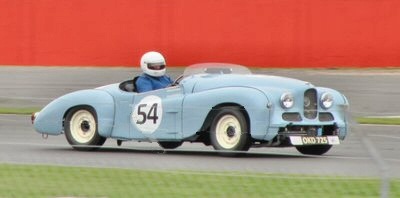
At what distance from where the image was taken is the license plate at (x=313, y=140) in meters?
12.8

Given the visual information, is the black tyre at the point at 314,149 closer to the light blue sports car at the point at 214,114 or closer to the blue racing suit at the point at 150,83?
the light blue sports car at the point at 214,114

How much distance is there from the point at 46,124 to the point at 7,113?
645 cm

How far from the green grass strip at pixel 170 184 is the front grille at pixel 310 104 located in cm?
259

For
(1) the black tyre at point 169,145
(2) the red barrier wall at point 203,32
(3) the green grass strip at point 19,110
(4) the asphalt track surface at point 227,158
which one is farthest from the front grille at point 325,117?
(2) the red barrier wall at point 203,32

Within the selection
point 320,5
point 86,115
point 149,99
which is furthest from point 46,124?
point 320,5

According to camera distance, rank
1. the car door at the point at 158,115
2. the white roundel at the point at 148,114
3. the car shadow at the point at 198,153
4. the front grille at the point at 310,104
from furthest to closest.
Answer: the white roundel at the point at 148,114 < the car door at the point at 158,115 < the car shadow at the point at 198,153 < the front grille at the point at 310,104

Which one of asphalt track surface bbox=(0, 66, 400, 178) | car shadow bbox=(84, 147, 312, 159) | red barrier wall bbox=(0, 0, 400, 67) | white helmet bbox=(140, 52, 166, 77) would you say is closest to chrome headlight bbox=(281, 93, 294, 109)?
asphalt track surface bbox=(0, 66, 400, 178)

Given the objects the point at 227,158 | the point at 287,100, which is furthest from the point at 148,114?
the point at 287,100

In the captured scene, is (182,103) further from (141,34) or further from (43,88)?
(141,34)

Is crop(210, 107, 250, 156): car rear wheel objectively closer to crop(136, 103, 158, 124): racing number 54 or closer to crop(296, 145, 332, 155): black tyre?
crop(136, 103, 158, 124): racing number 54

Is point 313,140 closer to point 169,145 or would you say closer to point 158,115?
point 158,115

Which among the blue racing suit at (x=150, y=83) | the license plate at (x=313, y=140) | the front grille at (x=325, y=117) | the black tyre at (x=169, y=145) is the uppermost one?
the blue racing suit at (x=150, y=83)

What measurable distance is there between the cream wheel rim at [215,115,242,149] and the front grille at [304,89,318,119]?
79cm

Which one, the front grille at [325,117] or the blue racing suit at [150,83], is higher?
the blue racing suit at [150,83]
